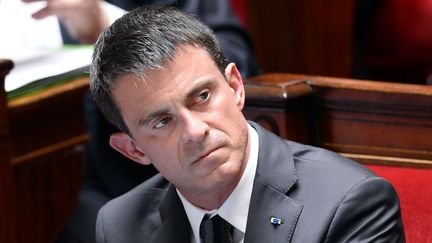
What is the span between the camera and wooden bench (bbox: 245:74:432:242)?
1.27 m

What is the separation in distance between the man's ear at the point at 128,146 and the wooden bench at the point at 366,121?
0.28 metres

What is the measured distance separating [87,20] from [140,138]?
0.61 metres

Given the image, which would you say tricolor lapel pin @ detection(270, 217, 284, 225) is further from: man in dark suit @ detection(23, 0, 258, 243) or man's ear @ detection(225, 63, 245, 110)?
man in dark suit @ detection(23, 0, 258, 243)

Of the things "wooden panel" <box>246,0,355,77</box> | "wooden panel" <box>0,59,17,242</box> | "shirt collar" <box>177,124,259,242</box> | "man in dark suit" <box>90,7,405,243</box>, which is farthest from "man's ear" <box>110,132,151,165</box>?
"wooden panel" <box>246,0,355,77</box>

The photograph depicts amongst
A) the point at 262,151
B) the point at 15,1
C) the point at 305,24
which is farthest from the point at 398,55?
the point at 262,151

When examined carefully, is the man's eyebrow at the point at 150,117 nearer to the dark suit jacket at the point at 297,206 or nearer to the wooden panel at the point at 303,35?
the dark suit jacket at the point at 297,206

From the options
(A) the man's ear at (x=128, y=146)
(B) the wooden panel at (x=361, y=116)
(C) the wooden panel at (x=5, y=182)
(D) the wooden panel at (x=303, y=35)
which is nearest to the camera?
(A) the man's ear at (x=128, y=146)

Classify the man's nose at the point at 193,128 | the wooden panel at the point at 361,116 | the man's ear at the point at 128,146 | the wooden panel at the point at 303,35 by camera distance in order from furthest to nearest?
the wooden panel at the point at 303,35, the wooden panel at the point at 361,116, the man's ear at the point at 128,146, the man's nose at the point at 193,128

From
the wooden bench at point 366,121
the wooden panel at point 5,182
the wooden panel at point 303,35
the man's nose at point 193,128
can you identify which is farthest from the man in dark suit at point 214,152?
the wooden panel at point 303,35

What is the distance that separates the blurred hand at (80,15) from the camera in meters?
1.66

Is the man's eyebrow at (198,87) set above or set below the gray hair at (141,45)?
below

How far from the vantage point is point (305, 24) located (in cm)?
258

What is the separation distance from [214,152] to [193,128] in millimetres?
40

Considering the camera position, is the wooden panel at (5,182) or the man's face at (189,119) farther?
the wooden panel at (5,182)
